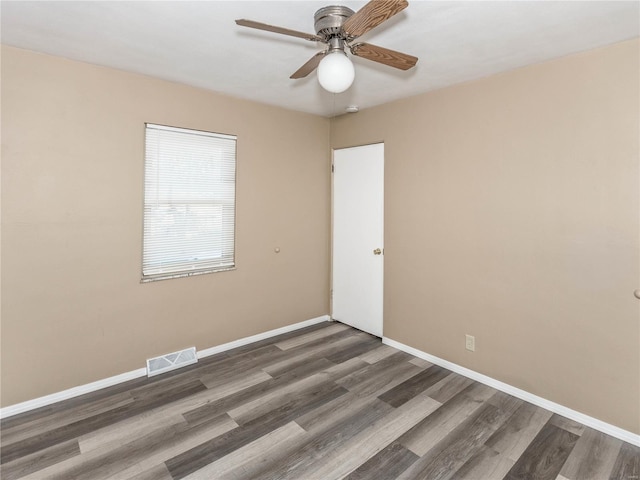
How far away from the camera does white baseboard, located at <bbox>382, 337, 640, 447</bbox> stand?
218 centimetres

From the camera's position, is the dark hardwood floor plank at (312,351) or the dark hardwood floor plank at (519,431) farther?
the dark hardwood floor plank at (312,351)

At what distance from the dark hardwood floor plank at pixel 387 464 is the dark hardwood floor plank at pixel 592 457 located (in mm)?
854

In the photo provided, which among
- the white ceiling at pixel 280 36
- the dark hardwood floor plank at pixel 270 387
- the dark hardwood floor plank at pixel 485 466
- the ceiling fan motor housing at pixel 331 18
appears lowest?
the dark hardwood floor plank at pixel 485 466

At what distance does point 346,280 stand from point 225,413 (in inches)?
81.6

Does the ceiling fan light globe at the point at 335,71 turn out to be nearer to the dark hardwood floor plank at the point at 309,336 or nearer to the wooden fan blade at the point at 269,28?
the wooden fan blade at the point at 269,28

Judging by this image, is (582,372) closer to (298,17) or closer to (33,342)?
(298,17)

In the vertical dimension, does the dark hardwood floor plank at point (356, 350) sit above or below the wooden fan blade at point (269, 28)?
below

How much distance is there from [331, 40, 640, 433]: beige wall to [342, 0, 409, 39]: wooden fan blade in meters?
1.65

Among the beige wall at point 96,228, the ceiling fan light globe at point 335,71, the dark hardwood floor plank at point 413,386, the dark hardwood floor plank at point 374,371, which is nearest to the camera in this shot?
the ceiling fan light globe at point 335,71

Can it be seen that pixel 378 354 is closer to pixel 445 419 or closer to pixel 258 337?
pixel 445 419

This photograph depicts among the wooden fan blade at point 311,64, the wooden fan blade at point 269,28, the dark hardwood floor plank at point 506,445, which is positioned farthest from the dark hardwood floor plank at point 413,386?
the wooden fan blade at point 269,28

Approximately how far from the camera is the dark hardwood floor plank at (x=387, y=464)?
186cm

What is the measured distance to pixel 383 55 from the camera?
1.80 meters

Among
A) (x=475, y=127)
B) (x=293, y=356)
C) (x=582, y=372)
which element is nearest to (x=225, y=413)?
(x=293, y=356)
